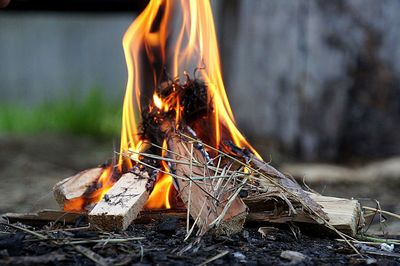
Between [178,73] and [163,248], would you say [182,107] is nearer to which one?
[178,73]

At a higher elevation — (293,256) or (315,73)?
(315,73)

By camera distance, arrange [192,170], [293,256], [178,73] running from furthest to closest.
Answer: [178,73]
[192,170]
[293,256]

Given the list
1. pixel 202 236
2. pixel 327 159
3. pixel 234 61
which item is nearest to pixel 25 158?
pixel 234 61

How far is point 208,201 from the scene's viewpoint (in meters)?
2.84

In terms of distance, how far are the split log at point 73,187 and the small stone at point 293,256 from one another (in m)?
1.04

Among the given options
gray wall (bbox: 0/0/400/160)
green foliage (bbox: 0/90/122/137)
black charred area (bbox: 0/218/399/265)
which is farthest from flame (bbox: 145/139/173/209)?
green foliage (bbox: 0/90/122/137)

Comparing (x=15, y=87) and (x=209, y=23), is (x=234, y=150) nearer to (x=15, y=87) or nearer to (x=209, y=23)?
(x=209, y=23)

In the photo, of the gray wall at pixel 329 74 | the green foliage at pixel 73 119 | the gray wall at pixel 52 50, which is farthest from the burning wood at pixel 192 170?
the gray wall at pixel 52 50

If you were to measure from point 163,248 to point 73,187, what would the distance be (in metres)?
0.78

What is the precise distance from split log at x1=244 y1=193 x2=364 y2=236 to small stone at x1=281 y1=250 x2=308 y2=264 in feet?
0.99

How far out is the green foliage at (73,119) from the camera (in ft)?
27.8

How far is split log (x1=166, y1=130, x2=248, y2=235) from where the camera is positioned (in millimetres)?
2766

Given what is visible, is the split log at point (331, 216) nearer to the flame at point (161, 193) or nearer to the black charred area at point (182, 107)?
the flame at point (161, 193)

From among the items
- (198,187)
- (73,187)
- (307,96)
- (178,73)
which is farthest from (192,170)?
(307,96)
